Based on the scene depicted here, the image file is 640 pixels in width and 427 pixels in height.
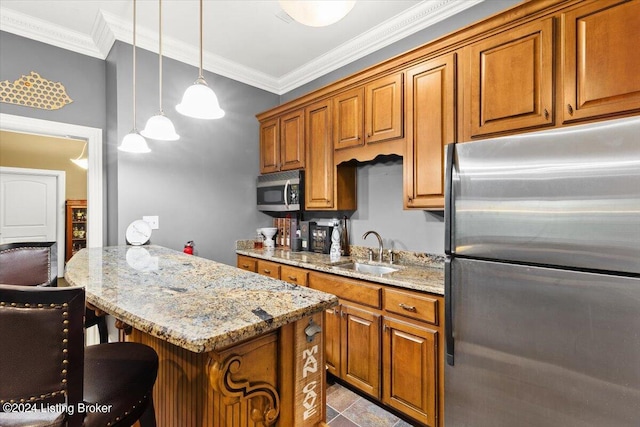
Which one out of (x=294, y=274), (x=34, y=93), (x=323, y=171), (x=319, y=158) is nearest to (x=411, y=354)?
(x=294, y=274)

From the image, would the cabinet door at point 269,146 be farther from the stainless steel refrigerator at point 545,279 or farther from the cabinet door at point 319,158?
the stainless steel refrigerator at point 545,279

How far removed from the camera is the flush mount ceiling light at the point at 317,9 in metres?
0.88

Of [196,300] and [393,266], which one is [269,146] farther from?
[196,300]

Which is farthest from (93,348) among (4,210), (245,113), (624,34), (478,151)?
(4,210)

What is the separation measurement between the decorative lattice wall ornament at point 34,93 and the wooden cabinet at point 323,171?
218 cm

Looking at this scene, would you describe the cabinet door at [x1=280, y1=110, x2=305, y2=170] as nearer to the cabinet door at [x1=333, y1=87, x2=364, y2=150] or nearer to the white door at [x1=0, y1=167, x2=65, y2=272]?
the cabinet door at [x1=333, y1=87, x2=364, y2=150]

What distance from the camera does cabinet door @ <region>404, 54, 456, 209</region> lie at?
6.44 feet

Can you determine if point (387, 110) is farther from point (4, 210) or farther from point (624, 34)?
point (4, 210)

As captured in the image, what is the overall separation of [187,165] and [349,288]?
2049 mm

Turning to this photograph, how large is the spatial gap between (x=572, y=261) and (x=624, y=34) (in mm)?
1079

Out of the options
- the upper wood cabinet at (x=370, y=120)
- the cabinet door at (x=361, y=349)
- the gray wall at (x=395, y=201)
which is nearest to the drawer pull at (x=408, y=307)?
the cabinet door at (x=361, y=349)

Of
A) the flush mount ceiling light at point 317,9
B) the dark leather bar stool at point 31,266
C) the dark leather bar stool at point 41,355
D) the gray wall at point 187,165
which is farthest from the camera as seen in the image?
the gray wall at point 187,165

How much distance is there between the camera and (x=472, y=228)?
4.95 feet

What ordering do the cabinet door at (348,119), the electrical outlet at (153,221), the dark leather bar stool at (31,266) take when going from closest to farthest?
1. the dark leather bar stool at (31,266)
2. the cabinet door at (348,119)
3. the electrical outlet at (153,221)
